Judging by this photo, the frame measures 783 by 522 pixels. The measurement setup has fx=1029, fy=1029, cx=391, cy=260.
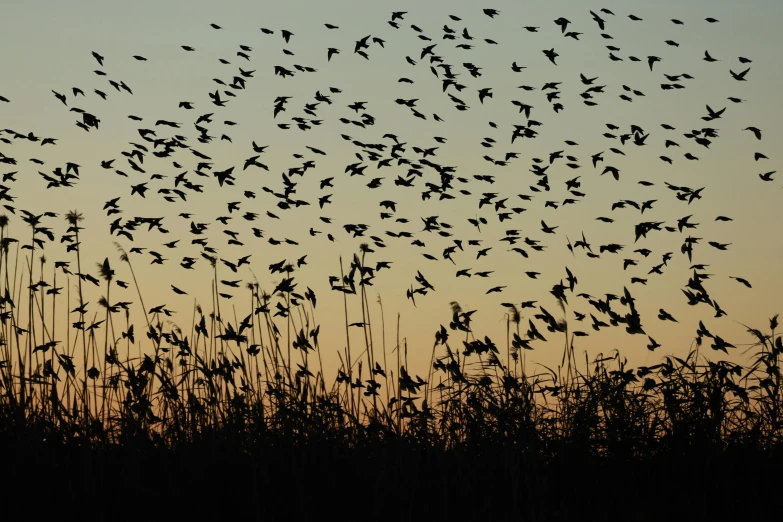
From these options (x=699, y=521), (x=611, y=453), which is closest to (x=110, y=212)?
(x=611, y=453)

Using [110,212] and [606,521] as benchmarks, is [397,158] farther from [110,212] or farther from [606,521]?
[606,521]

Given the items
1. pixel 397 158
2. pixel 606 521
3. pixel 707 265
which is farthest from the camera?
pixel 397 158

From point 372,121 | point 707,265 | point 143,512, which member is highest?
point 372,121

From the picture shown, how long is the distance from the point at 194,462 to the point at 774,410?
5.03m

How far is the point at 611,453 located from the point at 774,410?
1.53 meters

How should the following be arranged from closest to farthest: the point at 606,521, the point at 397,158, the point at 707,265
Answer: the point at 606,521 → the point at 707,265 → the point at 397,158

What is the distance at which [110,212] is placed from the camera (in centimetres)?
1166

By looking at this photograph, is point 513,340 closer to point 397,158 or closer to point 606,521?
point 606,521

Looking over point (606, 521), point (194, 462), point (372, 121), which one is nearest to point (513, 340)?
point (606, 521)

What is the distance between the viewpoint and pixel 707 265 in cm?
1049

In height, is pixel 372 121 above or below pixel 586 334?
above

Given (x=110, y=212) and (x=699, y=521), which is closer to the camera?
(x=699, y=521)

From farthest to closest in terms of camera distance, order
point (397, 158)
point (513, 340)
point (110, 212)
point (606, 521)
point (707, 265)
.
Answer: point (397, 158) < point (110, 212) < point (707, 265) < point (513, 340) < point (606, 521)

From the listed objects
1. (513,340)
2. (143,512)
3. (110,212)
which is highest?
(110,212)
